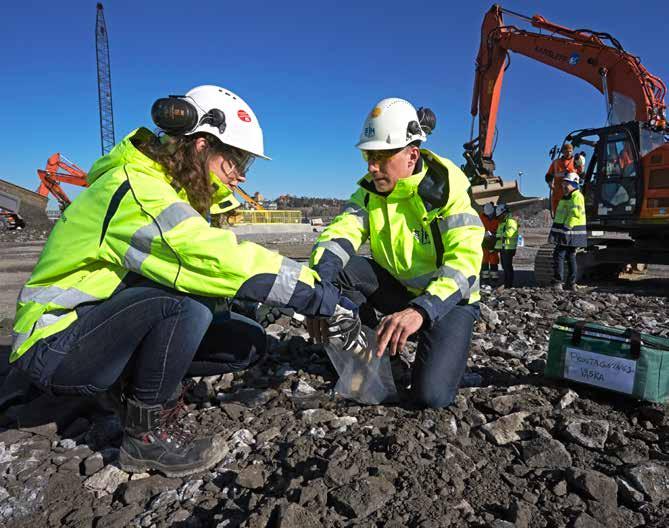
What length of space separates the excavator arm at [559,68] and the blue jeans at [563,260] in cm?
235

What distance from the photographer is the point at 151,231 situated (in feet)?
6.12

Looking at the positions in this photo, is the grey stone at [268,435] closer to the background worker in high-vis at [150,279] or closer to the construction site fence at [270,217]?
the background worker in high-vis at [150,279]

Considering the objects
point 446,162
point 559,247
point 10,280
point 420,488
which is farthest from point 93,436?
point 10,280

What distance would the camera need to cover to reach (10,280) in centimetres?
862

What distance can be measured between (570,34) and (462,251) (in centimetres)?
890

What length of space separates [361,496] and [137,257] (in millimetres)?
1224

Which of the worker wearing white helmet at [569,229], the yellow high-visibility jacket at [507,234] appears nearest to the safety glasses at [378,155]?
the worker wearing white helmet at [569,229]

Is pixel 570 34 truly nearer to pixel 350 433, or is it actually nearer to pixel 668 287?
pixel 668 287

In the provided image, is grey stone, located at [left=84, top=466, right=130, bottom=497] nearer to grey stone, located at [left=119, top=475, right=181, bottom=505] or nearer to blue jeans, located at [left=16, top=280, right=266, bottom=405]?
grey stone, located at [left=119, top=475, right=181, bottom=505]

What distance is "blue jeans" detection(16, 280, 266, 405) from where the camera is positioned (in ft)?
6.51

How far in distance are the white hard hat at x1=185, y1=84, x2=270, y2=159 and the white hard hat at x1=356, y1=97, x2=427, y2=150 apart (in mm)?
772

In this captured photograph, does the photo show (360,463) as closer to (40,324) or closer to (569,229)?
(40,324)

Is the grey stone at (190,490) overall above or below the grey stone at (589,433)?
below

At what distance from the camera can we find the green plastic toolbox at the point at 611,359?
2479 mm
